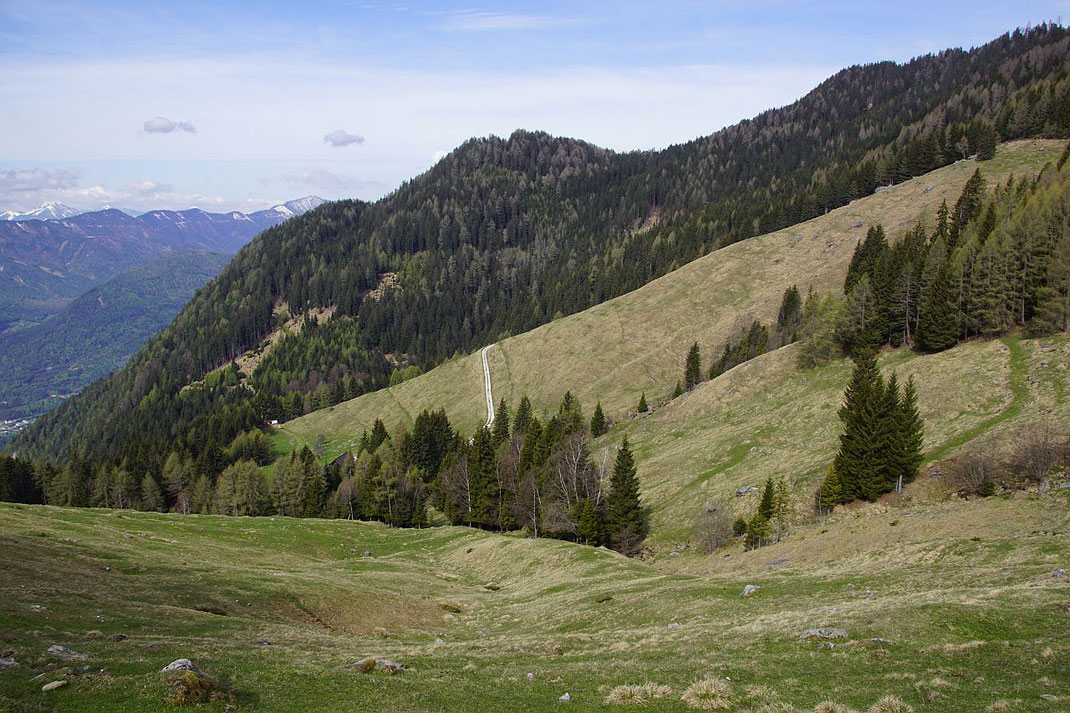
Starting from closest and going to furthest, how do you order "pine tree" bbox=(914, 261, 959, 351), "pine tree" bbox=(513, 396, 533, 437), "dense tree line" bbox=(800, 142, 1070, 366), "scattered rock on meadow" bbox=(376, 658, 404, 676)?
1. "scattered rock on meadow" bbox=(376, 658, 404, 676)
2. "dense tree line" bbox=(800, 142, 1070, 366)
3. "pine tree" bbox=(914, 261, 959, 351)
4. "pine tree" bbox=(513, 396, 533, 437)

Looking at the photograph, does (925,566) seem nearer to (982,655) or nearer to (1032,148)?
(982,655)

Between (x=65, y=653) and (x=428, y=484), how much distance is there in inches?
3896

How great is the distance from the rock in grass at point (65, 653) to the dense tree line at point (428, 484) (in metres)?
56.6

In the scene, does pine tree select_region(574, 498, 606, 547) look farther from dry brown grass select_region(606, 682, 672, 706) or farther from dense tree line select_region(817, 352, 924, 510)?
dry brown grass select_region(606, 682, 672, 706)

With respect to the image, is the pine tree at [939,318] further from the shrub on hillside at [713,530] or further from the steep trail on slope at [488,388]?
the steep trail on slope at [488,388]

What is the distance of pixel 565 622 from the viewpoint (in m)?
37.9

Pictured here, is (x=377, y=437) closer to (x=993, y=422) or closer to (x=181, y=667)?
(x=993, y=422)

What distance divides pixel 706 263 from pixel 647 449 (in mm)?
97812

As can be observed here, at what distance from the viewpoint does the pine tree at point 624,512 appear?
70.6 meters

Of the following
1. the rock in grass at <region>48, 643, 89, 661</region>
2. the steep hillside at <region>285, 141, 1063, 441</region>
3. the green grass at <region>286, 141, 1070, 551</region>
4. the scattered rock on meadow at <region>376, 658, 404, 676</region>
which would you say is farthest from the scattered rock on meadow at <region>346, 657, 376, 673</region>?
the steep hillside at <region>285, 141, 1063, 441</region>

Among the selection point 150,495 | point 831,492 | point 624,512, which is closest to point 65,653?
point 624,512

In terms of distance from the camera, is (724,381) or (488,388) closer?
(724,381)

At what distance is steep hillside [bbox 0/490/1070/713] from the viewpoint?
1883cm

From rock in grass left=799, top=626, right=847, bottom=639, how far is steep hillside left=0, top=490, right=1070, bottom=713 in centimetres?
45
